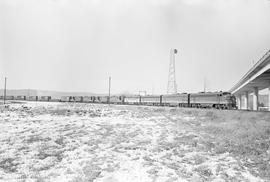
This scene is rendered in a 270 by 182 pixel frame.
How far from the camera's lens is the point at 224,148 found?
38.4 ft

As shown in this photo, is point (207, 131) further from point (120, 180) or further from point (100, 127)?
point (120, 180)

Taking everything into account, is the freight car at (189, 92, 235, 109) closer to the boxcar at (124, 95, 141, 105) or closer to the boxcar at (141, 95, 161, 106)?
the boxcar at (141, 95, 161, 106)

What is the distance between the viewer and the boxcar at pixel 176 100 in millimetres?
46219

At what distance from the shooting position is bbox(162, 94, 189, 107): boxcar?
4622cm

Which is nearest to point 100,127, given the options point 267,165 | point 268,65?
point 267,165

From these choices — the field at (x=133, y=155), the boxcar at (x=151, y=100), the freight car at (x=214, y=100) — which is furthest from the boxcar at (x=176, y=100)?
the field at (x=133, y=155)

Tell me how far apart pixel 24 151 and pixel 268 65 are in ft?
90.0

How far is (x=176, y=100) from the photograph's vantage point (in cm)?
4903

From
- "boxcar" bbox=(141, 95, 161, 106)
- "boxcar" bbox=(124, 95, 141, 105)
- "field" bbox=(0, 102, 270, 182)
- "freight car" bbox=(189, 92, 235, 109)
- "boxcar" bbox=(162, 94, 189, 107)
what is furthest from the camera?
"boxcar" bbox=(124, 95, 141, 105)

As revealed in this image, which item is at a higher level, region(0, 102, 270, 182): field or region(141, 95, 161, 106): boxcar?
region(141, 95, 161, 106): boxcar

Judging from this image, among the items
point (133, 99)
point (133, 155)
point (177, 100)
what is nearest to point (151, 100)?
point (133, 99)

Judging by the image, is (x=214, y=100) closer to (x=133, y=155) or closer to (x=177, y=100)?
(x=177, y=100)

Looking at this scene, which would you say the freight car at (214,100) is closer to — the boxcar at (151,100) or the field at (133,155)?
the boxcar at (151,100)

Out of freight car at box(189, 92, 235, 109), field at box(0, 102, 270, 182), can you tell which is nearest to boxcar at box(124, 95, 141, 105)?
freight car at box(189, 92, 235, 109)
